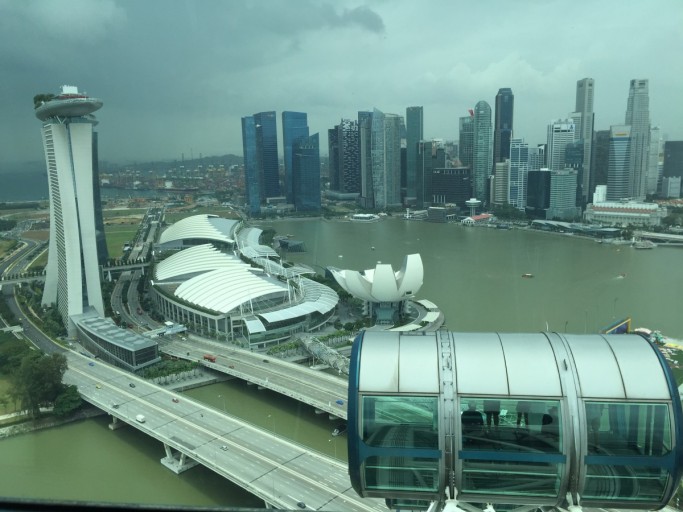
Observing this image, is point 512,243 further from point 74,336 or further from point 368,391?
point 368,391

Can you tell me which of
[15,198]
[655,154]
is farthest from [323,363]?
[655,154]

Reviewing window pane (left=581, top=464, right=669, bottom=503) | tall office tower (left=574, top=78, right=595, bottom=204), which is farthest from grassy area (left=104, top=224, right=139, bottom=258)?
tall office tower (left=574, top=78, right=595, bottom=204)

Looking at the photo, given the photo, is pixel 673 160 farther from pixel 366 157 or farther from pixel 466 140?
pixel 366 157

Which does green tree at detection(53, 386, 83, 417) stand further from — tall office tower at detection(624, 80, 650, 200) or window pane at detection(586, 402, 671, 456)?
tall office tower at detection(624, 80, 650, 200)

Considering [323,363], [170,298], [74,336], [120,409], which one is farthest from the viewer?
[170,298]

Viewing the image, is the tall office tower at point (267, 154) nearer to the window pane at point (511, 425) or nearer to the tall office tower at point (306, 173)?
the tall office tower at point (306, 173)
